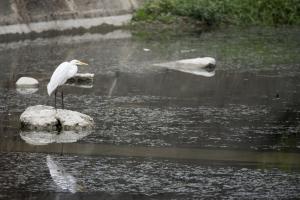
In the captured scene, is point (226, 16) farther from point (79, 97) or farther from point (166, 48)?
point (79, 97)

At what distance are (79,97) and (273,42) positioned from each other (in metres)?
11.1

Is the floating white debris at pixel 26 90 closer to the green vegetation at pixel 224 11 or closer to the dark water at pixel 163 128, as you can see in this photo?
the dark water at pixel 163 128

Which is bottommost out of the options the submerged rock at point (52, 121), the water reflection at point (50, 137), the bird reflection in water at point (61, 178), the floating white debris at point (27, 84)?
the bird reflection in water at point (61, 178)

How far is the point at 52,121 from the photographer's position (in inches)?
505

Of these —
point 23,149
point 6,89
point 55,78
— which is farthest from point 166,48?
point 23,149

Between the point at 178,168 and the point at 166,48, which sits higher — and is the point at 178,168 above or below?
below

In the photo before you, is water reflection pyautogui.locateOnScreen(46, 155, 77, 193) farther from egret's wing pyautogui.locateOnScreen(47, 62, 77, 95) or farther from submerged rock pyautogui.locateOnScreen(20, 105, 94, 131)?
egret's wing pyautogui.locateOnScreen(47, 62, 77, 95)

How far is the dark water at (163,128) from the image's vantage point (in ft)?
32.6

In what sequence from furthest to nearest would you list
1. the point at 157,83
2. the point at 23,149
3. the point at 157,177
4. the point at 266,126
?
the point at 157,83, the point at 266,126, the point at 23,149, the point at 157,177

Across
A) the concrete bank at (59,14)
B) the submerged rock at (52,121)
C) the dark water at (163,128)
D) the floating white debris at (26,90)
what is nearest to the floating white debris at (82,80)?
the dark water at (163,128)

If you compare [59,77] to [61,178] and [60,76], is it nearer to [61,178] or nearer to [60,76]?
[60,76]

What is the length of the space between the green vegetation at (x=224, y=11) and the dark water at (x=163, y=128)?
7338 mm

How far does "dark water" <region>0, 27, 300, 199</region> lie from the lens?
9922mm

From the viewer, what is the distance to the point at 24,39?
25609mm
